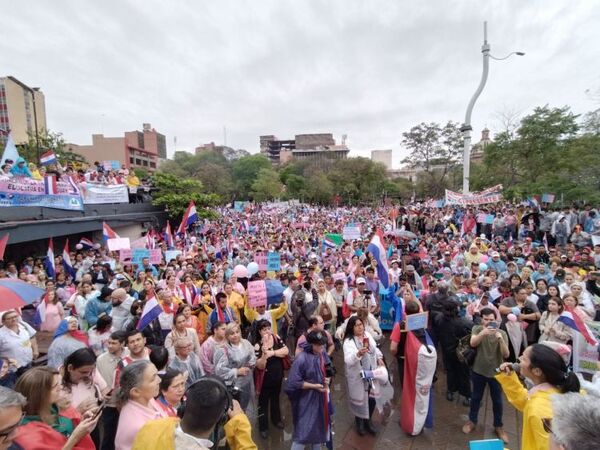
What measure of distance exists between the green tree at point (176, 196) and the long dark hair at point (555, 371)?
19.5 metres

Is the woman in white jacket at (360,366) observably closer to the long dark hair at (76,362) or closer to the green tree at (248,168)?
the long dark hair at (76,362)

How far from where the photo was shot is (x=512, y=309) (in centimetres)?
460

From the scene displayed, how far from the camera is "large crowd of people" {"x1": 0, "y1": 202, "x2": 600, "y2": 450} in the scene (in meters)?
1.88

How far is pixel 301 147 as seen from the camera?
104 m

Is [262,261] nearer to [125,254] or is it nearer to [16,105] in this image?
[125,254]

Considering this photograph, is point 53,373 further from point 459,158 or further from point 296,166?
point 296,166

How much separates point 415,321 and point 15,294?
4.13 meters

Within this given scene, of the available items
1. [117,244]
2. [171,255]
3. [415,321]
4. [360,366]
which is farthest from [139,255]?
[415,321]

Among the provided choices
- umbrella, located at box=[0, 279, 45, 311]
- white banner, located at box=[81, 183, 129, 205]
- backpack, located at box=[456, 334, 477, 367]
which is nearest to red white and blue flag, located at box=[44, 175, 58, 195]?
white banner, located at box=[81, 183, 129, 205]

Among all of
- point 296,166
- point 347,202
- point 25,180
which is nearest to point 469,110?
point 25,180

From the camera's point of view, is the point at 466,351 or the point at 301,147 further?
the point at 301,147

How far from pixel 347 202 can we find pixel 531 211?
98.5 feet

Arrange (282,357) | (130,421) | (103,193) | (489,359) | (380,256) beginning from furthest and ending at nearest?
1. (103,193)
2. (380,256)
3. (282,357)
4. (489,359)
5. (130,421)

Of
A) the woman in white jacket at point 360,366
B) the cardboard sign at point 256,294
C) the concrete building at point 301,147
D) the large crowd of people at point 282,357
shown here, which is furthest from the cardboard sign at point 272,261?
the concrete building at point 301,147
